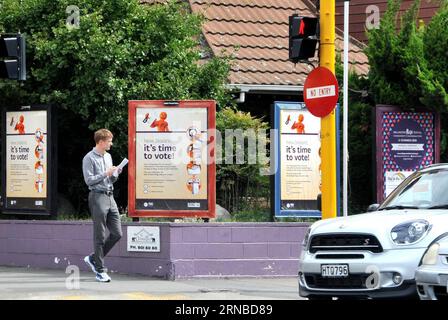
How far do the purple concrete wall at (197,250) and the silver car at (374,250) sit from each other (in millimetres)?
3979

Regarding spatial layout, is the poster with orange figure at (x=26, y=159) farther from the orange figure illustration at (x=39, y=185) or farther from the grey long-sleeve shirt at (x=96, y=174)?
the grey long-sleeve shirt at (x=96, y=174)

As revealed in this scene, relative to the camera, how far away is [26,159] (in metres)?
17.9

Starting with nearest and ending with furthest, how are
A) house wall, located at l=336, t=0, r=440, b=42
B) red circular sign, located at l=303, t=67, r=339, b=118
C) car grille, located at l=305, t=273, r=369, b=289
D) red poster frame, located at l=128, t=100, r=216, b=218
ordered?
car grille, located at l=305, t=273, r=369, b=289, red circular sign, located at l=303, t=67, r=339, b=118, red poster frame, located at l=128, t=100, r=216, b=218, house wall, located at l=336, t=0, r=440, b=42

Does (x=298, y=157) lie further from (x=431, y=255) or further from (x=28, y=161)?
→ (x=431, y=255)

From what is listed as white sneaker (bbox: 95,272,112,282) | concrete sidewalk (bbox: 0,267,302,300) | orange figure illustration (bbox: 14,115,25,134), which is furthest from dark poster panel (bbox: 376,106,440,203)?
orange figure illustration (bbox: 14,115,25,134)

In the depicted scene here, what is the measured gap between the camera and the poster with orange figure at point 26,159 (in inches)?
696

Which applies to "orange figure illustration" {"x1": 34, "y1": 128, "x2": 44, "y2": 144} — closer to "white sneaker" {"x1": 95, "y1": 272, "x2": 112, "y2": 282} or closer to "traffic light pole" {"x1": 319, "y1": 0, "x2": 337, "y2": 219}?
"white sneaker" {"x1": 95, "y1": 272, "x2": 112, "y2": 282}

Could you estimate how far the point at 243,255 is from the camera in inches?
637

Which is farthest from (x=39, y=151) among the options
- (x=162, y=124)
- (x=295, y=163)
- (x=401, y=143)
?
(x=401, y=143)

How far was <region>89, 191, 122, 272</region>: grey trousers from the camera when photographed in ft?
48.9

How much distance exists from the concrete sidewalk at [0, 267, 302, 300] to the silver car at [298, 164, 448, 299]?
2.01 metres

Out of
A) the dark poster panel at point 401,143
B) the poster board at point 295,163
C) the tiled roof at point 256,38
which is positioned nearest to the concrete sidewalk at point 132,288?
the poster board at point 295,163
